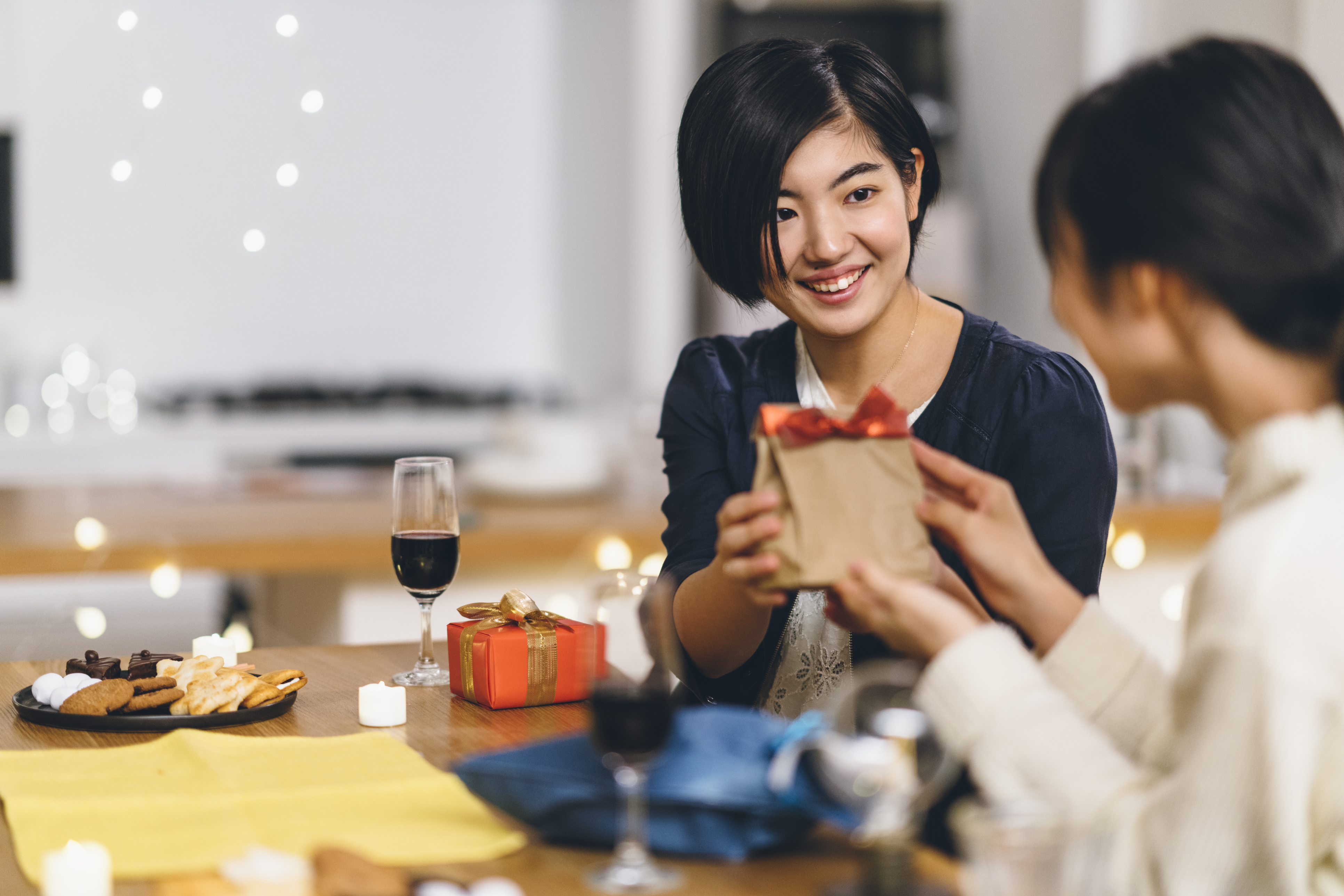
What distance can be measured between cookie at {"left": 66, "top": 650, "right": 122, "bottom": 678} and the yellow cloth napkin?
15cm

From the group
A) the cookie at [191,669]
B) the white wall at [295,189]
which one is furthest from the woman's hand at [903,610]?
the white wall at [295,189]

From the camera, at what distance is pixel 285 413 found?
3961 millimetres

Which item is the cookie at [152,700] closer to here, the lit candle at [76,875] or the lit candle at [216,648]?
the lit candle at [216,648]

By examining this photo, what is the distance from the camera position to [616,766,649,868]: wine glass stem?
824 mm

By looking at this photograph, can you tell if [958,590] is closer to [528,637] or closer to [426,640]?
[528,637]

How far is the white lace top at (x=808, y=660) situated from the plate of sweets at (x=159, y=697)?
20.2 inches

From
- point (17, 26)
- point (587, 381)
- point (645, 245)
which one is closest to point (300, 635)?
point (645, 245)

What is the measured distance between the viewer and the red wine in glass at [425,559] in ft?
4.43

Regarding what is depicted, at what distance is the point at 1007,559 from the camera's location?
3.67 ft

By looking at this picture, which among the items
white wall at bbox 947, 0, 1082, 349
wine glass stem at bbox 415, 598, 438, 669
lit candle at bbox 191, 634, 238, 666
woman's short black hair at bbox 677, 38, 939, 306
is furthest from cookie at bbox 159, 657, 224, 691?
white wall at bbox 947, 0, 1082, 349

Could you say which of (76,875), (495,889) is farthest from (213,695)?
(495,889)

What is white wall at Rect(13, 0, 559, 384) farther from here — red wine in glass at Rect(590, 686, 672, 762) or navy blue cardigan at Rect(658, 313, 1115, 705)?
red wine in glass at Rect(590, 686, 672, 762)

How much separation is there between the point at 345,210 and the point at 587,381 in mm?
950

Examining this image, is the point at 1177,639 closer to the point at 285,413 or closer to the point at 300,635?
the point at 300,635
